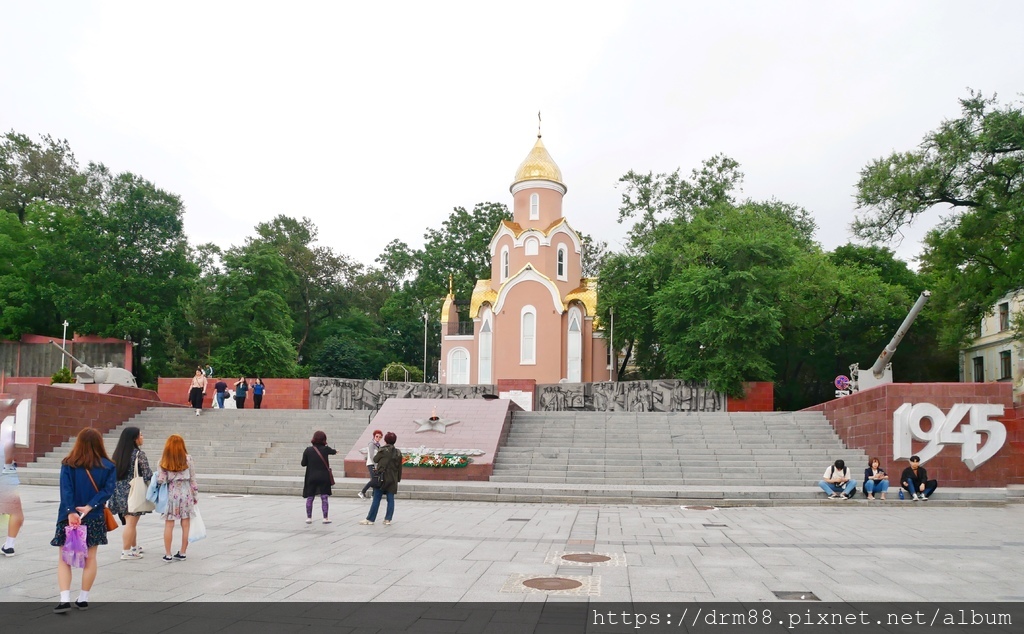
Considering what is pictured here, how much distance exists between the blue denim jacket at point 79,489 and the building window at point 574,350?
35948 mm

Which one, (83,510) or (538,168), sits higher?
(538,168)

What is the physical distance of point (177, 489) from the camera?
8945 mm

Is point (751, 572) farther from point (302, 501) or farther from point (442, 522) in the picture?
point (302, 501)

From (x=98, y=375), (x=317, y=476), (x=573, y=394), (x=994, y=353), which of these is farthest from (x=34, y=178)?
(x=994, y=353)

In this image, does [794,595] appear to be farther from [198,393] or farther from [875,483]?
[198,393]

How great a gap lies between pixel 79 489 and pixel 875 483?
1450 centimetres

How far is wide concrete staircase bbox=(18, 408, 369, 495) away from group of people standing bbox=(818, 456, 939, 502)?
11.1 metres

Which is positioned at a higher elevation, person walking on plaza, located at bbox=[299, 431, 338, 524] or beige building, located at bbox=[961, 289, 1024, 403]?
beige building, located at bbox=[961, 289, 1024, 403]

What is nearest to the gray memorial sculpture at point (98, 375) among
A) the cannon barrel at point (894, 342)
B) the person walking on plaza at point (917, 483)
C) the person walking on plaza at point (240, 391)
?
the person walking on plaza at point (240, 391)

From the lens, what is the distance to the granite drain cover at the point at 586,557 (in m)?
8.93

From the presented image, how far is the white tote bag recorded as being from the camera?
888 centimetres

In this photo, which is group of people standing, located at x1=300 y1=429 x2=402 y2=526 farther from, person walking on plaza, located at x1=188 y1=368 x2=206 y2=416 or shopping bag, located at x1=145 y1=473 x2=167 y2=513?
person walking on plaza, located at x1=188 y1=368 x2=206 y2=416

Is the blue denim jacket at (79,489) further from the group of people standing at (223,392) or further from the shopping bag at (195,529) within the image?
the group of people standing at (223,392)

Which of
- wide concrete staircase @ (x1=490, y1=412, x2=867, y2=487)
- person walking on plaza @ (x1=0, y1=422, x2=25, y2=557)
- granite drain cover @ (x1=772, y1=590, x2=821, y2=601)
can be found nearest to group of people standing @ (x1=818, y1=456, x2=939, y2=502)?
wide concrete staircase @ (x1=490, y1=412, x2=867, y2=487)
